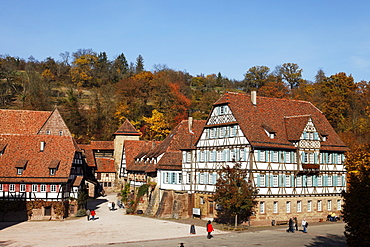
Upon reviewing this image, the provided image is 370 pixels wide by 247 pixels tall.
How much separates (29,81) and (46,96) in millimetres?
5518

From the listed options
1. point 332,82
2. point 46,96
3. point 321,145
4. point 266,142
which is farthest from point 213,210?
point 46,96

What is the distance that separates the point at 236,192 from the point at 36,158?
2362 cm

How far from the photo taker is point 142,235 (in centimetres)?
3603

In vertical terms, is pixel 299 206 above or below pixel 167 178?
below

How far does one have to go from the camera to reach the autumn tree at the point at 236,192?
124 ft

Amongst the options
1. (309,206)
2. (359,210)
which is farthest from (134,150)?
(359,210)

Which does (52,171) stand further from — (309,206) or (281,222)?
(309,206)

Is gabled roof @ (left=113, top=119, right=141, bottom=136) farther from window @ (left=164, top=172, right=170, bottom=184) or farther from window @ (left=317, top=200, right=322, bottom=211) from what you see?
window @ (left=317, top=200, right=322, bottom=211)

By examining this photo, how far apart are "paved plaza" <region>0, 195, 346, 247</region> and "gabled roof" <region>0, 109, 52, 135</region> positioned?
2032 centimetres

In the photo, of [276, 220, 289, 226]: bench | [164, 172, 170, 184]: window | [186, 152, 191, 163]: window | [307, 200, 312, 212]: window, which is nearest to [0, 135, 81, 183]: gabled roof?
[164, 172, 170, 184]: window

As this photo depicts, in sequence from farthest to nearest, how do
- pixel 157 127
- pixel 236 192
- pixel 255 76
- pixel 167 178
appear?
1. pixel 255 76
2. pixel 157 127
3. pixel 167 178
4. pixel 236 192

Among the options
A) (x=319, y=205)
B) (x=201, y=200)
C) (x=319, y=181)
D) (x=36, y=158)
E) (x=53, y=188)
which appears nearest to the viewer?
(x=319, y=205)

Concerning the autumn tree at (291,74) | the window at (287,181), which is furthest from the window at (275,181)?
the autumn tree at (291,74)

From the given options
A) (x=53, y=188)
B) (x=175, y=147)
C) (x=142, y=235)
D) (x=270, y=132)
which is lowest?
(x=142, y=235)
